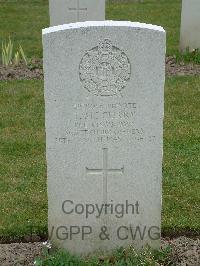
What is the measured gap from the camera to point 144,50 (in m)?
3.61

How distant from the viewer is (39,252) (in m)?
4.05

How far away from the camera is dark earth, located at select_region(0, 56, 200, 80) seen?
8633 mm

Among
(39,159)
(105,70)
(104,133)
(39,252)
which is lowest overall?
(39,252)

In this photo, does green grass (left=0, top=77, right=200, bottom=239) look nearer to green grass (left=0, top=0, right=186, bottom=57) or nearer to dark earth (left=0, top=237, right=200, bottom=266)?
dark earth (left=0, top=237, right=200, bottom=266)

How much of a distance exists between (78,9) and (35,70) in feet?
4.68

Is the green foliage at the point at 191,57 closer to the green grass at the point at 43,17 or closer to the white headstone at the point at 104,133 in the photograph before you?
the green grass at the point at 43,17

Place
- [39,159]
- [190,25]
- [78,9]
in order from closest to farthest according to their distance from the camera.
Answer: [39,159] < [190,25] < [78,9]

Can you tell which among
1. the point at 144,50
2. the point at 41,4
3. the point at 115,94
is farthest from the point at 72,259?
the point at 41,4

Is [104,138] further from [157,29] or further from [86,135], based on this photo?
[157,29]

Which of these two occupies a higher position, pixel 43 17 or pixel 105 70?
pixel 43 17

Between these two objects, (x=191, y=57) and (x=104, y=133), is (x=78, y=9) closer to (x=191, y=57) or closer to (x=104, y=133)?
(x=191, y=57)

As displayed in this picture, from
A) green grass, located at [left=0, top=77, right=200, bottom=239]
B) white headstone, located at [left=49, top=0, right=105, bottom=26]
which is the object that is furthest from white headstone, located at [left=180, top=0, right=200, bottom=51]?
green grass, located at [left=0, top=77, right=200, bottom=239]

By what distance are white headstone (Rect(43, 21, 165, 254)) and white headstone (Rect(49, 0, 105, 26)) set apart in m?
6.05

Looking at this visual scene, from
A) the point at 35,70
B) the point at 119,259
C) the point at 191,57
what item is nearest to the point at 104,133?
the point at 119,259
